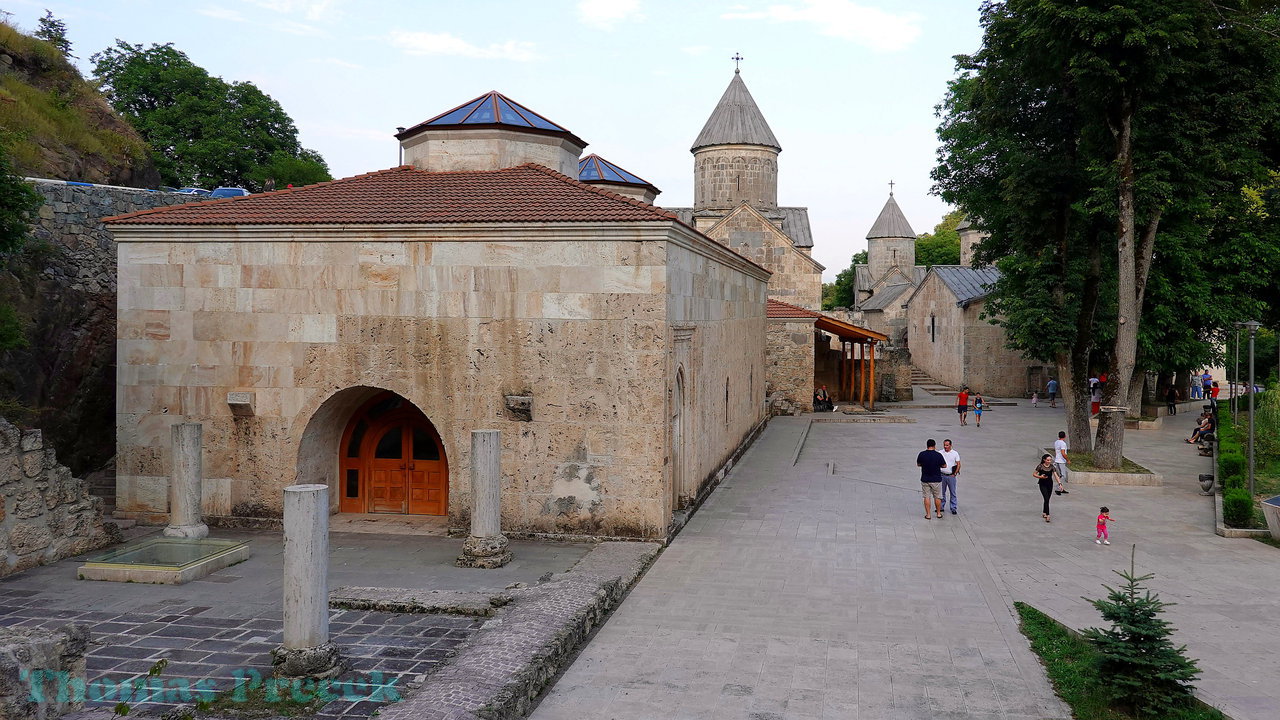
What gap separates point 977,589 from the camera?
1100cm

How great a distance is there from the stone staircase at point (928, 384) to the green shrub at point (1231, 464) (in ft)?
82.0

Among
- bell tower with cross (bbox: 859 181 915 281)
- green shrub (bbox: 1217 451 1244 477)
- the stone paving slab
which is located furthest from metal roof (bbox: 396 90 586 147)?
bell tower with cross (bbox: 859 181 915 281)

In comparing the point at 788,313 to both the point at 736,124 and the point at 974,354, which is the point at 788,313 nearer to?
the point at 974,354

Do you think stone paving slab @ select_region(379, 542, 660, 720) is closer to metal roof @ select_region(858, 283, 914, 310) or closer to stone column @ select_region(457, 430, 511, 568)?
stone column @ select_region(457, 430, 511, 568)

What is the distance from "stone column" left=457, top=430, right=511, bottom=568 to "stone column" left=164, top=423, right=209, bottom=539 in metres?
3.66

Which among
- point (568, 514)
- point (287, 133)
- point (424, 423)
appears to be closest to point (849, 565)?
point (568, 514)

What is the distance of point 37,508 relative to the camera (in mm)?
11086

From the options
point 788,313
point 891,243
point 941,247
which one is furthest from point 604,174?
point 941,247

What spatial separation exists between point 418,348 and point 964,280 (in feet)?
123

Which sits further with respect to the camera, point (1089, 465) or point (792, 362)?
point (792, 362)

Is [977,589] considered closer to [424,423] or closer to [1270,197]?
[424,423]

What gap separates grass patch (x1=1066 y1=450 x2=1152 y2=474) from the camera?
1925 cm

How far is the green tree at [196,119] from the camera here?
125 ft

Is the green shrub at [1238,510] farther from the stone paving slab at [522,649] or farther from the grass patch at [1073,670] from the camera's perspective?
the stone paving slab at [522,649]
